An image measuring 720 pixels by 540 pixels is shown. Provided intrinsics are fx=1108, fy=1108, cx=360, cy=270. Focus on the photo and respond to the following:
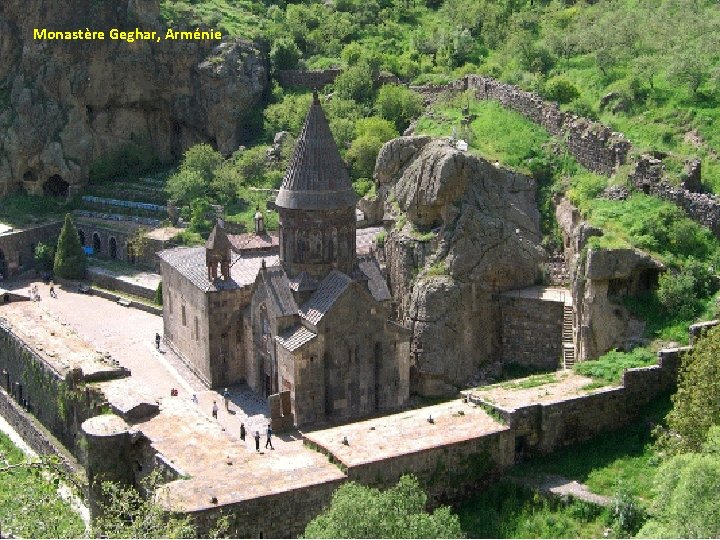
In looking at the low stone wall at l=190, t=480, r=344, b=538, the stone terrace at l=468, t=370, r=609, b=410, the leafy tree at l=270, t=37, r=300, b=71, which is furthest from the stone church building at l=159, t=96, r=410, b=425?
the leafy tree at l=270, t=37, r=300, b=71

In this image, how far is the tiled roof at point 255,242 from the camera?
159 feet

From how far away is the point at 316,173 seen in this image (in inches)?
1574

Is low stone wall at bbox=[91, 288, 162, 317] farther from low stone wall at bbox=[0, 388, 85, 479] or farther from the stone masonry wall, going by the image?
the stone masonry wall

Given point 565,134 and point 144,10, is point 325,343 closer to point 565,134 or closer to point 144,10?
point 565,134

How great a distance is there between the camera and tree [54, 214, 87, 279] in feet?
200

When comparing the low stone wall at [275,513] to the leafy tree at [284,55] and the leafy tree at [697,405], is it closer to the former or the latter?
the leafy tree at [697,405]

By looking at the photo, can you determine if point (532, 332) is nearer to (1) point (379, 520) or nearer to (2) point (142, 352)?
(2) point (142, 352)

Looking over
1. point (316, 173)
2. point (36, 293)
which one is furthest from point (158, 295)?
point (316, 173)

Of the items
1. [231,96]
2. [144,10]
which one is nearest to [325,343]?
[231,96]

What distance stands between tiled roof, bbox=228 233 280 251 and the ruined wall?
19.2 m

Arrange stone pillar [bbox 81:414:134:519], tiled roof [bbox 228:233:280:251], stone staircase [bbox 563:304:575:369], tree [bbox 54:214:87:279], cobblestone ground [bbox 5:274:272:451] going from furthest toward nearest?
tree [bbox 54:214:87:279] < tiled roof [bbox 228:233:280:251] < stone staircase [bbox 563:304:575:369] < cobblestone ground [bbox 5:274:272:451] < stone pillar [bbox 81:414:134:519]

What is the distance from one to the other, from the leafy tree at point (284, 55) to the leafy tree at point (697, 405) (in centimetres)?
4722

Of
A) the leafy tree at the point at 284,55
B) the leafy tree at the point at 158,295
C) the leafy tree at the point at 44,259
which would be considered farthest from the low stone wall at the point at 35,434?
the leafy tree at the point at 284,55

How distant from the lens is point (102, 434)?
3344 centimetres
